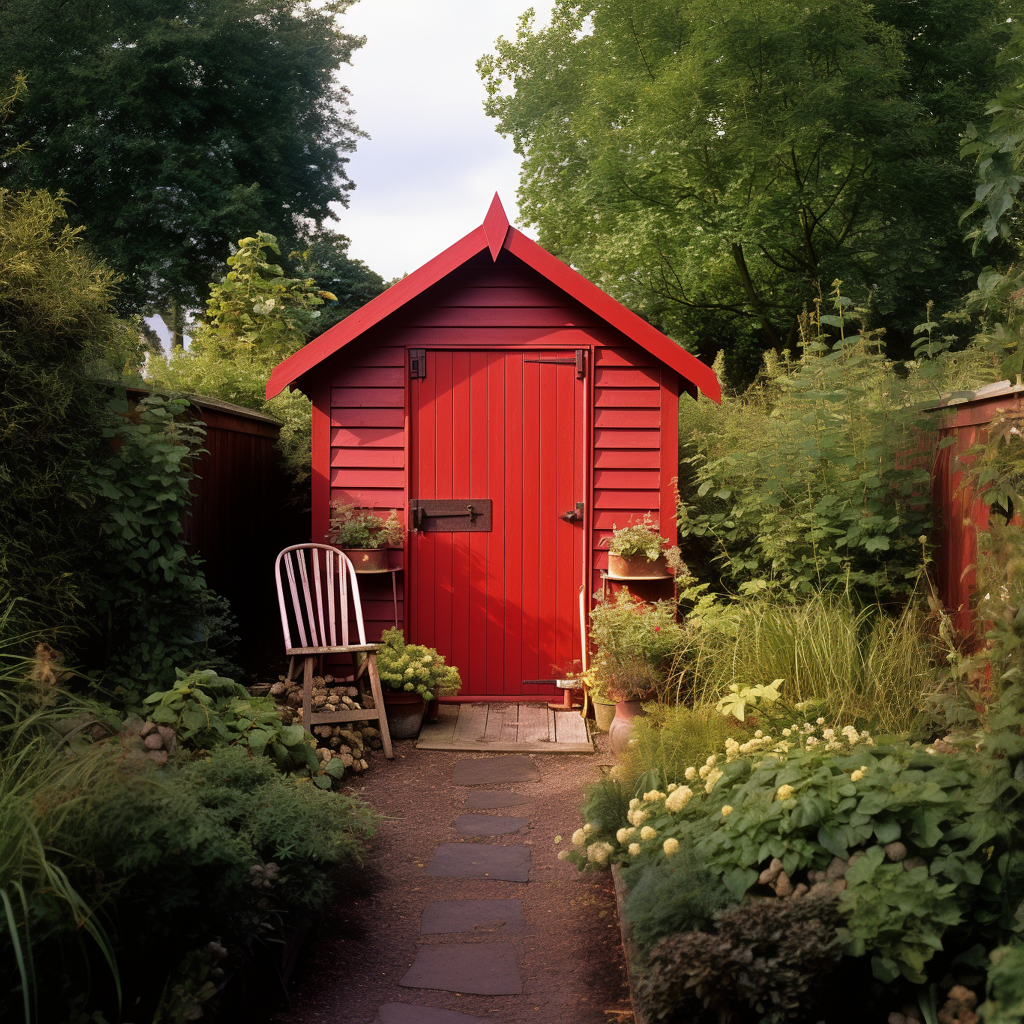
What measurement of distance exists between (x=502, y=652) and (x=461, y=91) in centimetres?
1822

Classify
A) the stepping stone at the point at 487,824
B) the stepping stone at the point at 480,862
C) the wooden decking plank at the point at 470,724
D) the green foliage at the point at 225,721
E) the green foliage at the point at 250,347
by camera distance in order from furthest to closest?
1. the green foliage at the point at 250,347
2. the wooden decking plank at the point at 470,724
3. the stepping stone at the point at 487,824
4. the green foliage at the point at 225,721
5. the stepping stone at the point at 480,862

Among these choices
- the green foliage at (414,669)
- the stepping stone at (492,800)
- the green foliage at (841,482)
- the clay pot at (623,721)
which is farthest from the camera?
the green foliage at (414,669)

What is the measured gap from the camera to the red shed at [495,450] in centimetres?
625

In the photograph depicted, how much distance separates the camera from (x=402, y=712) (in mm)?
5625

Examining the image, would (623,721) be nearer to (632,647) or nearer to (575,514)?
(632,647)

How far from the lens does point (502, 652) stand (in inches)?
250

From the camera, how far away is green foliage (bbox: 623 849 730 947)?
2.46m

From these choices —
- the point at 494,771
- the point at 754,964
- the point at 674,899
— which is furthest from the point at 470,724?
the point at 754,964

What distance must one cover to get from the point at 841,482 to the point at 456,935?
3122 mm

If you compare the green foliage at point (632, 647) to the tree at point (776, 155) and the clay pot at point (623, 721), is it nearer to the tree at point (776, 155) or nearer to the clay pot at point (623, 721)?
the clay pot at point (623, 721)

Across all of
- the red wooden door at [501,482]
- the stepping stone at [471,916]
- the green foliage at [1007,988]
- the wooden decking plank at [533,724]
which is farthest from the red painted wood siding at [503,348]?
the green foliage at [1007,988]

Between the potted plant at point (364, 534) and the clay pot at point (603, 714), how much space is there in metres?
1.66

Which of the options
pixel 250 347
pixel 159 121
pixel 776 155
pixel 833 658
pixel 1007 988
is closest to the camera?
pixel 1007 988

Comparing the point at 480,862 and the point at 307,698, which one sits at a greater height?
the point at 307,698
